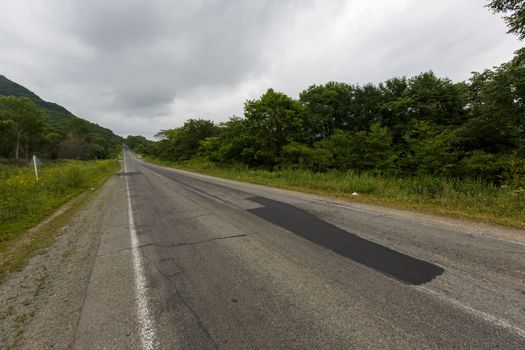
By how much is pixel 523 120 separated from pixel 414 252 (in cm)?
1675

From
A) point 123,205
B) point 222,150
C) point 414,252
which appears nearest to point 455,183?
point 414,252

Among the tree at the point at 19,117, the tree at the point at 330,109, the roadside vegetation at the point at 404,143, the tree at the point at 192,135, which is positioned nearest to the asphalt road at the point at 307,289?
the roadside vegetation at the point at 404,143

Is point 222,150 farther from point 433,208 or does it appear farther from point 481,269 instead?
point 481,269

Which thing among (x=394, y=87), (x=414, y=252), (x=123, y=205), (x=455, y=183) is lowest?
(x=123, y=205)

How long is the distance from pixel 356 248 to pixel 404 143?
965 inches

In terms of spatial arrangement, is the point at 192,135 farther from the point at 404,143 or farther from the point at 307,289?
the point at 307,289

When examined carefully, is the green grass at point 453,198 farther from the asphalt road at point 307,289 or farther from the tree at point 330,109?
the tree at point 330,109

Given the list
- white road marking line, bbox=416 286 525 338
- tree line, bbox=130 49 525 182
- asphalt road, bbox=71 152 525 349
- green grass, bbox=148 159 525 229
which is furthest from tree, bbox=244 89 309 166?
white road marking line, bbox=416 286 525 338

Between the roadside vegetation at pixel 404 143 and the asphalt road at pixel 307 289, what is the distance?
3.48m

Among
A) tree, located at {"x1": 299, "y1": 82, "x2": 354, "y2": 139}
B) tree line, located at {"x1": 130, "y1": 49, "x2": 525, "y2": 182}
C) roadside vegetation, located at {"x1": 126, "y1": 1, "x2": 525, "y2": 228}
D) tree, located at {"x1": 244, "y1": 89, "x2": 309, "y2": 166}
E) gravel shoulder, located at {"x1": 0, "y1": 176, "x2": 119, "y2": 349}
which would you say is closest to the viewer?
gravel shoulder, located at {"x1": 0, "y1": 176, "x2": 119, "y2": 349}

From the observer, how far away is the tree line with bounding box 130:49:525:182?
44.6ft

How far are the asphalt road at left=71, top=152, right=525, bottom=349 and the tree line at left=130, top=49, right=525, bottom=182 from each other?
8.47 m

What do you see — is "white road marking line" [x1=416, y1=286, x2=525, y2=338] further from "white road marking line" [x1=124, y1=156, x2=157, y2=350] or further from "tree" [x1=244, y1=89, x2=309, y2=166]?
"tree" [x1=244, y1=89, x2=309, y2=166]

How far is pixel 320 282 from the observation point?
2.92 meters
